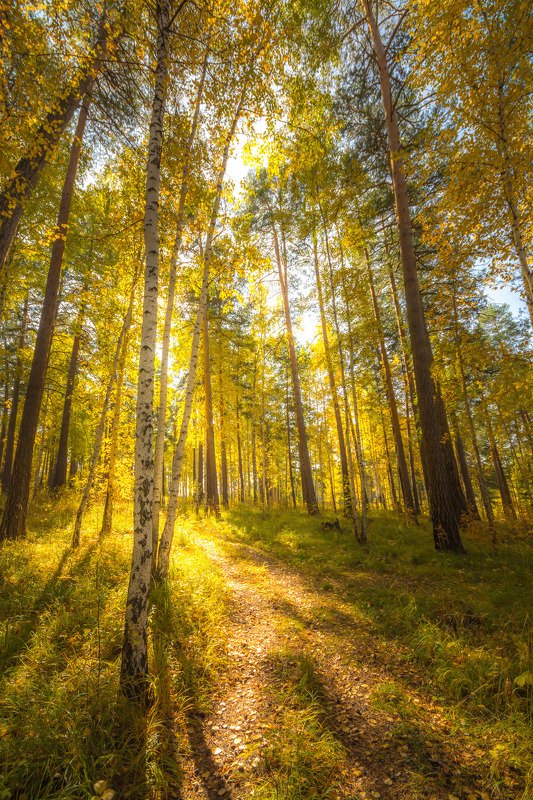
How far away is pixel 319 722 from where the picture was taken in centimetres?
305

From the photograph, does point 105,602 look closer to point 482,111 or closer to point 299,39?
point 482,111

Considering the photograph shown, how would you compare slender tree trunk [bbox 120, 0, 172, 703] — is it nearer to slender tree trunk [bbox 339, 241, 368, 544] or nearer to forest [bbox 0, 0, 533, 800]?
forest [bbox 0, 0, 533, 800]

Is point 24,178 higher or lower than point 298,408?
higher

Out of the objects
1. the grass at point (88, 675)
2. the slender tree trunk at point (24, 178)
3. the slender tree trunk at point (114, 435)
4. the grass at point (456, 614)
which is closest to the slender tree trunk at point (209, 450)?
the grass at point (456, 614)

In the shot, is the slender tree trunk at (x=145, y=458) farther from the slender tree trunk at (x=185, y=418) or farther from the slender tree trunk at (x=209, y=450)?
the slender tree trunk at (x=209, y=450)

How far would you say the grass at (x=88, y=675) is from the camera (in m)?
2.43

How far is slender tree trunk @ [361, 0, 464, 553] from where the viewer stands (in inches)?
298

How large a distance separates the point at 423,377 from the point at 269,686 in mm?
7429

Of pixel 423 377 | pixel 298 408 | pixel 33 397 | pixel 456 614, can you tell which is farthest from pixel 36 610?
pixel 298 408

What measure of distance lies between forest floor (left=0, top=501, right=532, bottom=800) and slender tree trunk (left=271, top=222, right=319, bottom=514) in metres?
7.07

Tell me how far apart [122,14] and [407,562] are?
468 inches

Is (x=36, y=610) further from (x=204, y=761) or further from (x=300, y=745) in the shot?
(x=300, y=745)

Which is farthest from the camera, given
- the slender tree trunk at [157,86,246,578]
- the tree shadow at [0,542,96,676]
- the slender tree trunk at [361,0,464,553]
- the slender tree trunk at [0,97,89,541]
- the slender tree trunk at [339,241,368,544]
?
the slender tree trunk at [339,241,368,544]

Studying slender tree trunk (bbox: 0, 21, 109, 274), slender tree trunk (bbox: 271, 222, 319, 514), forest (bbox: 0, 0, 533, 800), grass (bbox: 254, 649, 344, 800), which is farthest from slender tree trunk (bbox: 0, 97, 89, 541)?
slender tree trunk (bbox: 271, 222, 319, 514)
